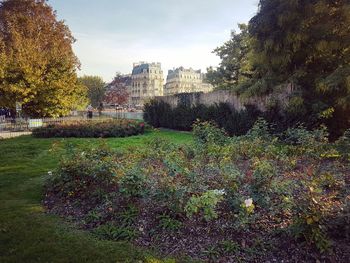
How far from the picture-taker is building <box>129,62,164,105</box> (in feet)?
286

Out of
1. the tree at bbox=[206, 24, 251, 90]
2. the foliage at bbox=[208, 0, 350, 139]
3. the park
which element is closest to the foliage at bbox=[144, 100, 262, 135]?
the park

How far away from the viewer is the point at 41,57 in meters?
22.2

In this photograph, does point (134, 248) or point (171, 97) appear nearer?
point (134, 248)

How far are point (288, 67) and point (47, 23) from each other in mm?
23483

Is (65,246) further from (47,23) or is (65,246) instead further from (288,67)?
(47,23)

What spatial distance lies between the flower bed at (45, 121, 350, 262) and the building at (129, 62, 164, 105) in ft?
267

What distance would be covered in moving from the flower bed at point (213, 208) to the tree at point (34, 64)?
16.1 metres

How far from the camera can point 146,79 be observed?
3438 inches

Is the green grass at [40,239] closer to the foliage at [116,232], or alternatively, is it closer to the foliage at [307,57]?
the foliage at [116,232]

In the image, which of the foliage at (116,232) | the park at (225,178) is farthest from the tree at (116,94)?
the foliage at (116,232)

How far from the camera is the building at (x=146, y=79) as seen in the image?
8731cm

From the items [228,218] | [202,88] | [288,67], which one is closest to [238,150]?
[228,218]

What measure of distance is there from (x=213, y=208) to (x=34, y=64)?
20604 mm

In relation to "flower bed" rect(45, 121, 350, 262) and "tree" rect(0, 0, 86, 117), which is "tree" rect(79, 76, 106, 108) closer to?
"tree" rect(0, 0, 86, 117)
